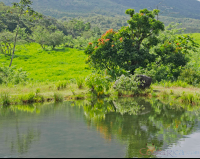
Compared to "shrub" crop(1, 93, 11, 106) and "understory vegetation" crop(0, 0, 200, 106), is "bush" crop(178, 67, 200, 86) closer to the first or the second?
"understory vegetation" crop(0, 0, 200, 106)

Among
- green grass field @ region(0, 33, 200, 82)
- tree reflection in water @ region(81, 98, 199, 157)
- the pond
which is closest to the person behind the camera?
the pond

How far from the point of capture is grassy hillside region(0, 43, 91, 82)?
129 ft

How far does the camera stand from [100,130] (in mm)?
11844

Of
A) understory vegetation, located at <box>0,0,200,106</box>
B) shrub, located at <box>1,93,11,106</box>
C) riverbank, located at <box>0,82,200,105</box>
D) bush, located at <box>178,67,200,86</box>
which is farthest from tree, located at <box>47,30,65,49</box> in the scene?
shrub, located at <box>1,93,11,106</box>

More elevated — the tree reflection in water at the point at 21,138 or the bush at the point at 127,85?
the bush at the point at 127,85

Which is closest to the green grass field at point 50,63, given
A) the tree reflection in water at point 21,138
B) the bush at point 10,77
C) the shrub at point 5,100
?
the bush at point 10,77

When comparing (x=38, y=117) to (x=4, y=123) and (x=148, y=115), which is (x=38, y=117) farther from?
(x=148, y=115)

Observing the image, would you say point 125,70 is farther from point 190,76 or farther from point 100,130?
point 100,130

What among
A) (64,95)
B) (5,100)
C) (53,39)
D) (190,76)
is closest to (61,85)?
(64,95)

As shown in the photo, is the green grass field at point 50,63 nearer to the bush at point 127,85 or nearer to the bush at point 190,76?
the bush at point 127,85

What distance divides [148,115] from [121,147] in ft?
19.7

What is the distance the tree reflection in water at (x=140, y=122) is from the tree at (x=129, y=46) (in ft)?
25.7

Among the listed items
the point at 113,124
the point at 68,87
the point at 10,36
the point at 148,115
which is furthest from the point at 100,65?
the point at 10,36

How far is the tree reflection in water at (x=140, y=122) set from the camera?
10.2 meters
